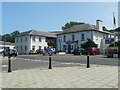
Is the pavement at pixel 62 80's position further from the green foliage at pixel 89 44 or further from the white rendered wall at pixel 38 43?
the white rendered wall at pixel 38 43

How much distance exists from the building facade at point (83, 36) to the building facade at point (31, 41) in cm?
810

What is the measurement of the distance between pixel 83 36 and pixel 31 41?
1644cm

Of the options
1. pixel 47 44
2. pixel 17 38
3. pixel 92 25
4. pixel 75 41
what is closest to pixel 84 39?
pixel 75 41

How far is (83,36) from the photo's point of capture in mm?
44281

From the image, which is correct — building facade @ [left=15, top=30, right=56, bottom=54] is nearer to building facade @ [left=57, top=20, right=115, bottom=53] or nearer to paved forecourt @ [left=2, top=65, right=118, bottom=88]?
building facade @ [left=57, top=20, right=115, bottom=53]

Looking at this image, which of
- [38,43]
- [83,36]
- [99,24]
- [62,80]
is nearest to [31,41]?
[38,43]

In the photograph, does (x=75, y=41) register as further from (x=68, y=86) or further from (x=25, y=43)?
(x=68, y=86)

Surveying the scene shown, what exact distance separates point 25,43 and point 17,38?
261 inches

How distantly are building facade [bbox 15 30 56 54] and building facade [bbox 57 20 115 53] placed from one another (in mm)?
8100

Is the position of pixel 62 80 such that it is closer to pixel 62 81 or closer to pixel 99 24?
pixel 62 81

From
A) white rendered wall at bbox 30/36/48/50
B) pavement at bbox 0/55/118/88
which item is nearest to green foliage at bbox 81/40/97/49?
white rendered wall at bbox 30/36/48/50

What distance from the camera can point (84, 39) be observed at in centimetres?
4400

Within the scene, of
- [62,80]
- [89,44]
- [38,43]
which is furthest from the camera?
[38,43]

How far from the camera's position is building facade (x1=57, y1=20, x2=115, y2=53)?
43.0 metres
